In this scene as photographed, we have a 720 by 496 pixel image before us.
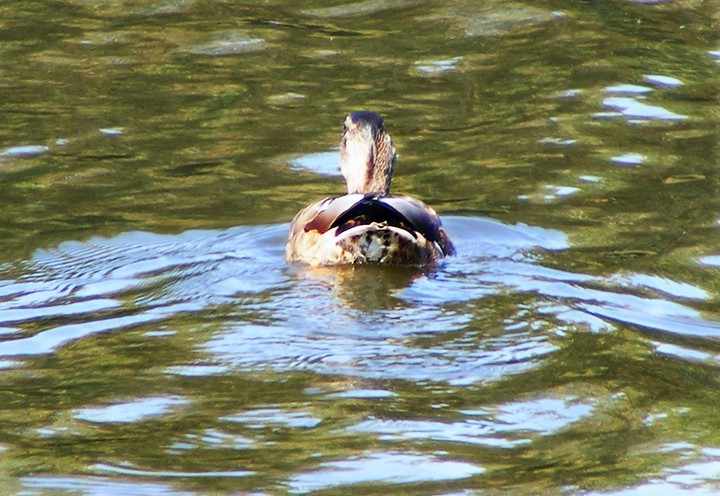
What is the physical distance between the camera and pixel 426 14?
49.4 feet

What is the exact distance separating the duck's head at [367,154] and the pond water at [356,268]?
0.47 metres

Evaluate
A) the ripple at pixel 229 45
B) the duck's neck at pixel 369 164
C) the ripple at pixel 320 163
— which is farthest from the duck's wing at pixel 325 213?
the ripple at pixel 229 45

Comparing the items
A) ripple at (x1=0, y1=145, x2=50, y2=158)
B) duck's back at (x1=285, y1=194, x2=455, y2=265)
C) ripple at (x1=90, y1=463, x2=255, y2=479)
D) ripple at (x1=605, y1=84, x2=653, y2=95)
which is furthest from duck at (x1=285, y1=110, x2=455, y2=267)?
ripple at (x1=605, y1=84, x2=653, y2=95)

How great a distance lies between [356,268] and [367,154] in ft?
4.71

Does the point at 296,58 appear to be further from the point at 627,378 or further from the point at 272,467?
the point at 272,467

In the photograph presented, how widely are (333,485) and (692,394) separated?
6.51ft

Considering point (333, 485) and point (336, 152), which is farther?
point (336, 152)

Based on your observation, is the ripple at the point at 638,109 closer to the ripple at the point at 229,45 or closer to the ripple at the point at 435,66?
the ripple at the point at 435,66

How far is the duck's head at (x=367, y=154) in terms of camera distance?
10.3m

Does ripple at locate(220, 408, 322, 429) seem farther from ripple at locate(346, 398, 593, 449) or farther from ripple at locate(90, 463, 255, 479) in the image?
ripple at locate(90, 463, 255, 479)

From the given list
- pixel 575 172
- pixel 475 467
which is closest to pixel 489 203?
Answer: pixel 575 172

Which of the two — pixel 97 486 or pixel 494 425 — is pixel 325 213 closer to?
pixel 494 425

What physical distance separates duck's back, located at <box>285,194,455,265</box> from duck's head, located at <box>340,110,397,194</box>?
116 cm

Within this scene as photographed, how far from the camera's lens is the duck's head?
10.3 metres
